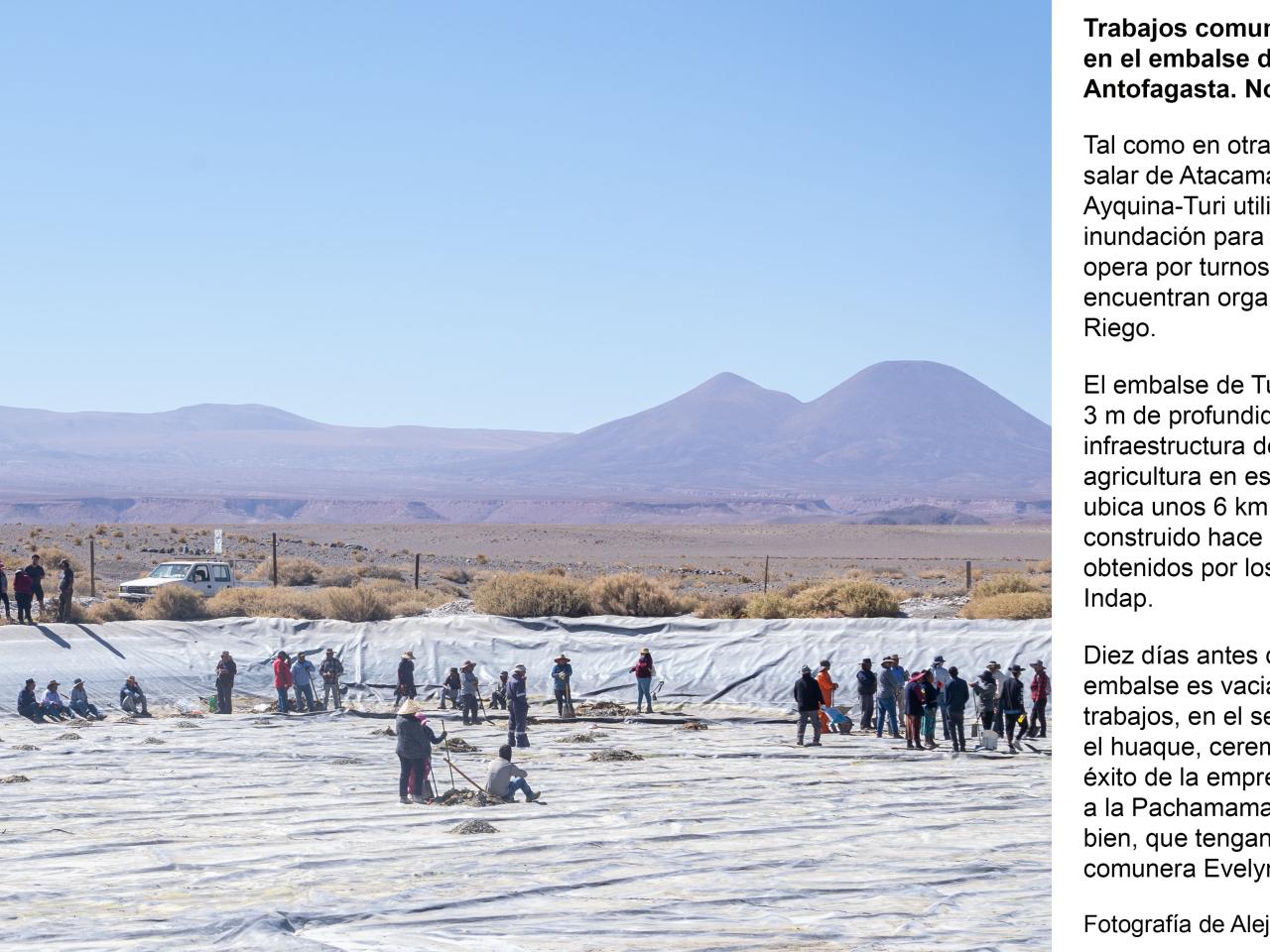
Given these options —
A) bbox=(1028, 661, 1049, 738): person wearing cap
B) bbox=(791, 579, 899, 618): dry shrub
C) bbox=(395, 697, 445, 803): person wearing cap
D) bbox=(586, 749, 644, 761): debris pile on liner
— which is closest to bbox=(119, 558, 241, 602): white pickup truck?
bbox=(791, 579, 899, 618): dry shrub

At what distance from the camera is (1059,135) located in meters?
5.04

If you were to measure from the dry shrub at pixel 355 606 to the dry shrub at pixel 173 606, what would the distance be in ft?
10.3

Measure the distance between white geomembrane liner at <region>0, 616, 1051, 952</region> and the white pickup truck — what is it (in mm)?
8157

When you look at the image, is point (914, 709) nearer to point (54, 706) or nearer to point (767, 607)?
point (767, 607)

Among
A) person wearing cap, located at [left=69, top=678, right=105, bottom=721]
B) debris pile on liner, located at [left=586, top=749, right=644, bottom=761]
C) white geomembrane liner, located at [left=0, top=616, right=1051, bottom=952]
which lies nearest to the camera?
white geomembrane liner, located at [left=0, top=616, right=1051, bottom=952]

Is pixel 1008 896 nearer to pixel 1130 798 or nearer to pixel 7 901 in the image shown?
pixel 1130 798

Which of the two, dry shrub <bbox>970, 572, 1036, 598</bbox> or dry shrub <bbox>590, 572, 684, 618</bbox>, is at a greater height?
dry shrub <bbox>970, 572, 1036, 598</bbox>

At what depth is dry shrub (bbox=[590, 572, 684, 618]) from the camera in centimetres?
3300

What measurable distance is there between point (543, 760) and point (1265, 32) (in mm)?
16523

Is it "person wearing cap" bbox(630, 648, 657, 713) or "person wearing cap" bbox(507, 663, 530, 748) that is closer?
"person wearing cap" bbox(507, 663, 530, 748)

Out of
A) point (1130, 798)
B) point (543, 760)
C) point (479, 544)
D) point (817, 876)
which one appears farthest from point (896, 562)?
point (1130, 798)

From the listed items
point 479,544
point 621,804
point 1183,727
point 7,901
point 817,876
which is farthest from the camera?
point 479,544

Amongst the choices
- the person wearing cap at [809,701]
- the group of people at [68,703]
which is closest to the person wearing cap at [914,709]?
the person wearing cap at [809,701]

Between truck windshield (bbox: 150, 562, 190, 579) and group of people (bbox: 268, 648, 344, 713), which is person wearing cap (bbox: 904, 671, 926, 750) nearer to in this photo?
group of people (bbox: 268, 648, 344, 713)
